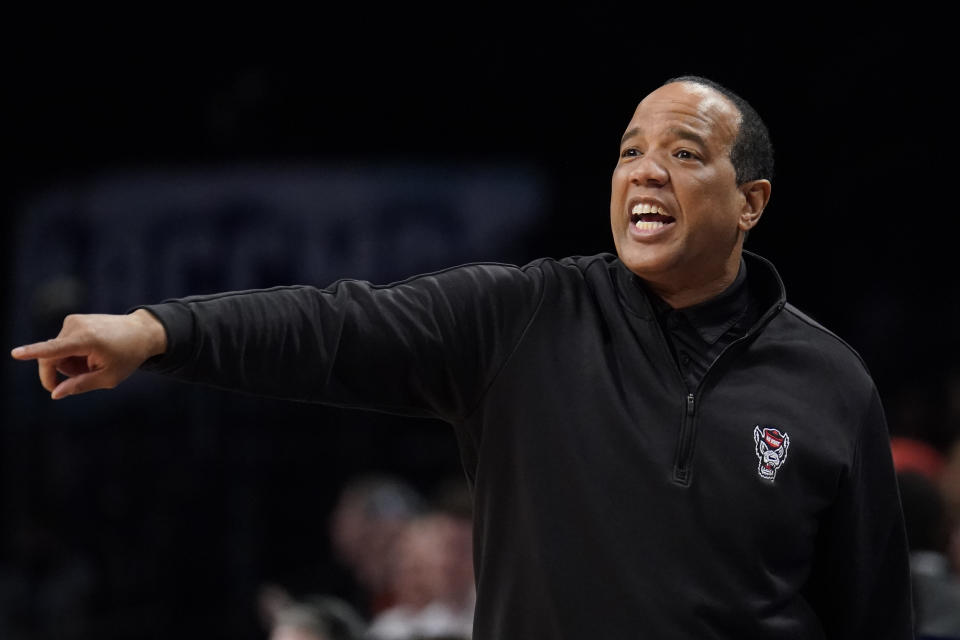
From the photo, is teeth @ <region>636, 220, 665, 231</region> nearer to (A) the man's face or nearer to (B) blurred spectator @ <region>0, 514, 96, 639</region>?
(A) the man's face

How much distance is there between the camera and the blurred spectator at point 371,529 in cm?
505

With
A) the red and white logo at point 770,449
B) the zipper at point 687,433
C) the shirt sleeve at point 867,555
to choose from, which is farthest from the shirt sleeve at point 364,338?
the shirt sleeve at point 867,555

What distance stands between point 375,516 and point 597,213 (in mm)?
1788

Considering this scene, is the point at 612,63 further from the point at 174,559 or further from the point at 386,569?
the point at 174,559

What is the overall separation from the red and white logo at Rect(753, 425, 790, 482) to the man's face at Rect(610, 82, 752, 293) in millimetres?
258

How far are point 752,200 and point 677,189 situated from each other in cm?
18

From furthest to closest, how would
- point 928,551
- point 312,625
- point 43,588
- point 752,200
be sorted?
point 43,588 → point 312,625 → point 928,551 → point 752,200

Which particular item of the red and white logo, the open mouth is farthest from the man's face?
the red and white logo

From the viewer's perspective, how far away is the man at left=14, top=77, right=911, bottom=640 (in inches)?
70.7

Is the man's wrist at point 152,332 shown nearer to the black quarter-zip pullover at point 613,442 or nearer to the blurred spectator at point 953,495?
the black quarter-zip pullover at point 613,442

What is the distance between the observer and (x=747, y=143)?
2068 millimetres

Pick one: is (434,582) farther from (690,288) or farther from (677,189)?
(677,189)

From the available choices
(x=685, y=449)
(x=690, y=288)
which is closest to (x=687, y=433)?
(x=685, y=449)

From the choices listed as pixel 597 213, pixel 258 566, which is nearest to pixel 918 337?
pixel 597 213
